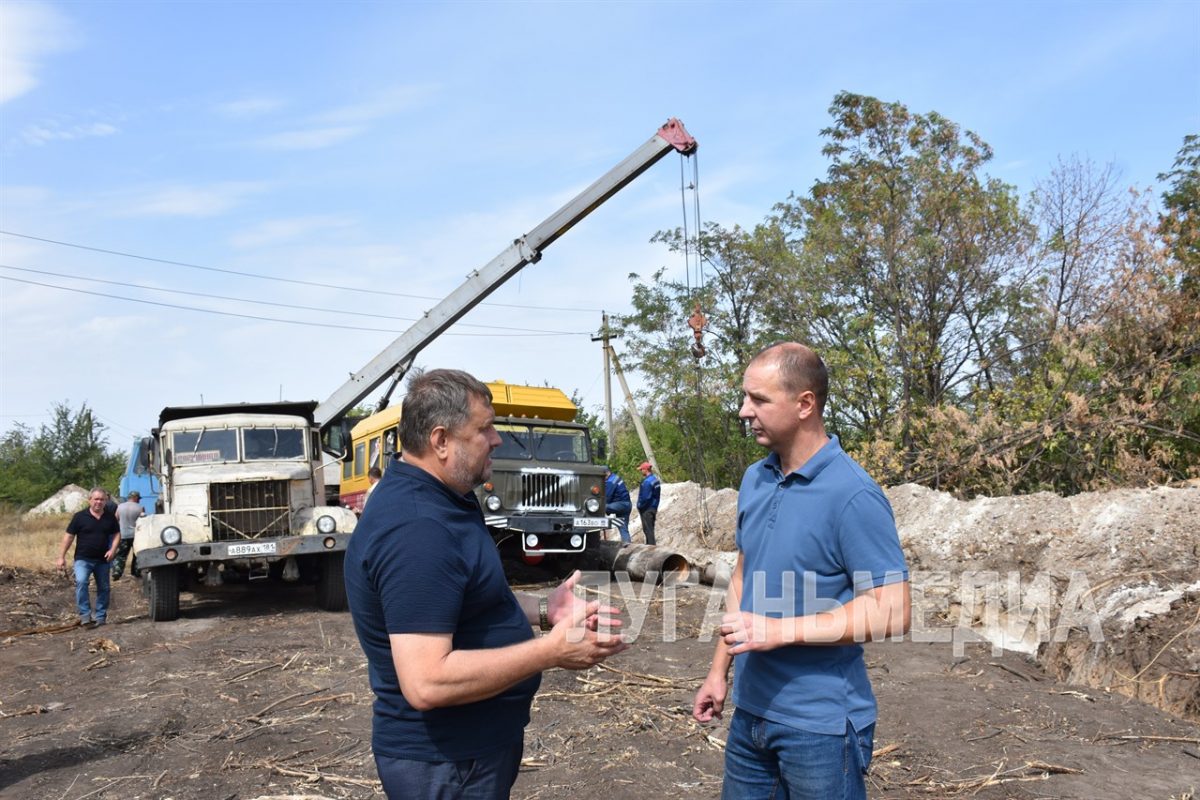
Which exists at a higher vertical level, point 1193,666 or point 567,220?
point 567,220

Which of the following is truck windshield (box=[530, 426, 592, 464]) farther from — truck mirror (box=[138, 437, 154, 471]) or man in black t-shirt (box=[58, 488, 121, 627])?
man in black t-shirt (box=[58, 488, 121, 627])

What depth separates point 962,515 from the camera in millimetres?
11391

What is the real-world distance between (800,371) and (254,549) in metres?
10.1

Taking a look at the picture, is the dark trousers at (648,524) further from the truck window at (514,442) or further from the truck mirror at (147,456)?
the truck mirror at (147,456)

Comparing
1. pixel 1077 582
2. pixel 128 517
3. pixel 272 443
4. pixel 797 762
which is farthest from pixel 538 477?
pixel 797 762

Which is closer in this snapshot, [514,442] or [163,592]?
[163,592]

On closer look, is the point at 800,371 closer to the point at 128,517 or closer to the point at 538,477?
the point at 538,477

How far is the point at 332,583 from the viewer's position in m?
12.2

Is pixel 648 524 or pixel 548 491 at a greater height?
pixel 548 491

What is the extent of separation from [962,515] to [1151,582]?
337cm

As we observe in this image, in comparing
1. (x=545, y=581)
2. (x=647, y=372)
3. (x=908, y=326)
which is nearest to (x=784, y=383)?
(x=545, y=581)

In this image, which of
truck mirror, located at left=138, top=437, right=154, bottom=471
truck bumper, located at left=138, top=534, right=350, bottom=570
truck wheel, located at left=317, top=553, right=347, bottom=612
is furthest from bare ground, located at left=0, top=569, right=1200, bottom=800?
truck mirror, located at left=138, top=437, right=154, bottom=471

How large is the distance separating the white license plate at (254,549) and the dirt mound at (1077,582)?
24.2 ft

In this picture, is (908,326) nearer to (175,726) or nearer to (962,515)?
(962,515)
